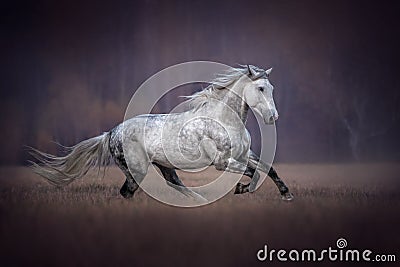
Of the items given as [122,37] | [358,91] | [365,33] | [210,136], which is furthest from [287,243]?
[122,37]

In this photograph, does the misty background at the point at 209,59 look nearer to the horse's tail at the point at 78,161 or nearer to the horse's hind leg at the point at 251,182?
the horse's tail at the point at 78,161

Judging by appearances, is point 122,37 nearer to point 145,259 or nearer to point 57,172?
point 57,172

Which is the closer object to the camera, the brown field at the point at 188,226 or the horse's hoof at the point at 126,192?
the brown field at the point at 188,226

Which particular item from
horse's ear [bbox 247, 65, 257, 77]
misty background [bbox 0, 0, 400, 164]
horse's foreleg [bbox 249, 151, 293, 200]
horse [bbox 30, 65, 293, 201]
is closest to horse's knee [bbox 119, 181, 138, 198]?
horse [bbox 30, 65, 293, 201]

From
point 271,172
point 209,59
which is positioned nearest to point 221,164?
point 271,172

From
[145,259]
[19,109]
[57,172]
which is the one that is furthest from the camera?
[19,109]

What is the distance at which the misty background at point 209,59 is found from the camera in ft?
11.4

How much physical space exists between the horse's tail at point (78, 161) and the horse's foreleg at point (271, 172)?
3.04ft

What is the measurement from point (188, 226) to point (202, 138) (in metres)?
0.56

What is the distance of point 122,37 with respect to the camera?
356cm

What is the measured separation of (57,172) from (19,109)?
1.90 ft

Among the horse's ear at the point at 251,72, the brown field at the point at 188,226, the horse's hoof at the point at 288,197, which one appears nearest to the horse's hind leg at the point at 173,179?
the brown field at the point at 188,226

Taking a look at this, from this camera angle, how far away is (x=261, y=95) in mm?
2998

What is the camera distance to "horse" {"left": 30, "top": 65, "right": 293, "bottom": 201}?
9.95ft
